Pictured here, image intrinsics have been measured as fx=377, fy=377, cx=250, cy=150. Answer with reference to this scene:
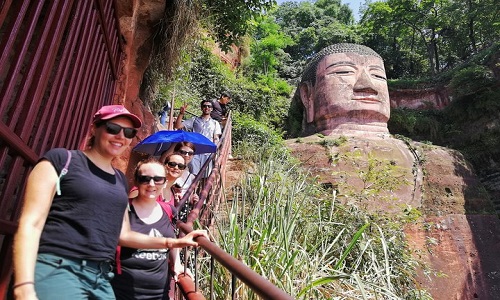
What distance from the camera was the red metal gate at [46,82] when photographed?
5.31ft

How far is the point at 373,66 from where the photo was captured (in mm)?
11008

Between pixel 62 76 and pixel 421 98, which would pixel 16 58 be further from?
pixel 421 98

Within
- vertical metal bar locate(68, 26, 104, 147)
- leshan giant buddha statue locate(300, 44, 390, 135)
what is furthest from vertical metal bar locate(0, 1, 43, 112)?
leshan giant buddha statue locate(300, 44, 390, 135)

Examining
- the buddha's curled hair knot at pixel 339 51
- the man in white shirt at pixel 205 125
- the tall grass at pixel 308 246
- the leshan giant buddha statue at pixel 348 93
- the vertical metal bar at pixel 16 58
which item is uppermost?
the buddha's curled hair knot at pixel 339 51

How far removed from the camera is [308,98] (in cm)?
1188

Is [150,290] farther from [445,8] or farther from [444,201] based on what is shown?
[445,8]

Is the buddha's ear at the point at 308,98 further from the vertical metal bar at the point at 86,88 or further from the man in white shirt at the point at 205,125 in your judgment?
the vertical metal bar at the point at 86,88

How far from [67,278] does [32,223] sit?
0.24m

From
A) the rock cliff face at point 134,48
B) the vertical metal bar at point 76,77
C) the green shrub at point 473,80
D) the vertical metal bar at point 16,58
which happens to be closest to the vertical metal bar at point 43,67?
the vertical metal bar at point 16,58

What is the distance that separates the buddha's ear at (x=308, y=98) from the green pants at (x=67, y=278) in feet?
34.2

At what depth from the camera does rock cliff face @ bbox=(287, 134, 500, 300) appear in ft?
23.9

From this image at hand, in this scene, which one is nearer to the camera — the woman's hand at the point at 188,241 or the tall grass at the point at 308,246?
the woman's hand at the point at 188,241

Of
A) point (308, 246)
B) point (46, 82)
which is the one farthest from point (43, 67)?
point (308, 246)

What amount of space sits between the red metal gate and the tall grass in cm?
170
